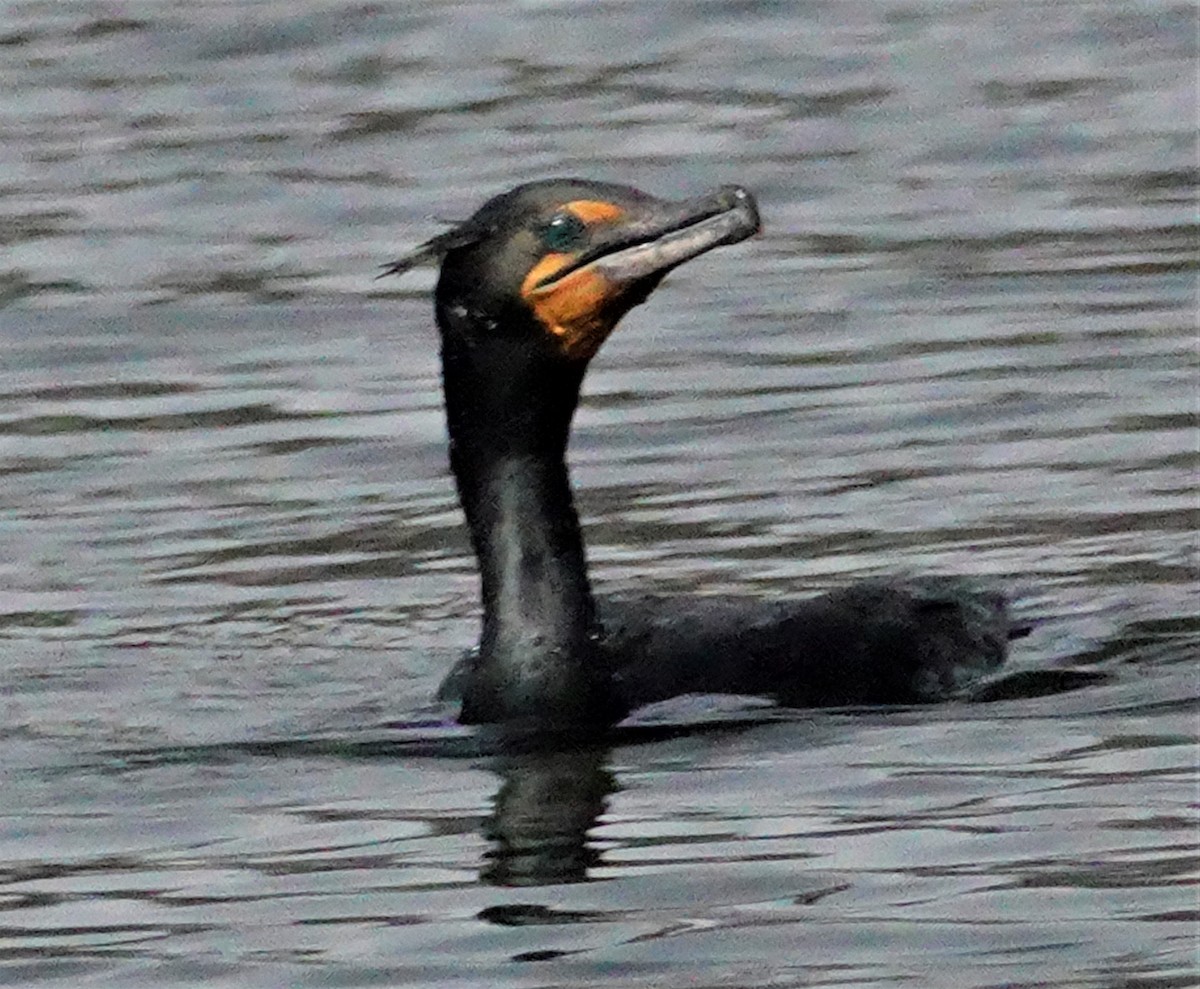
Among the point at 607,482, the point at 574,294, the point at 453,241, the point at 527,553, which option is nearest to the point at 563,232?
the point at 574,294

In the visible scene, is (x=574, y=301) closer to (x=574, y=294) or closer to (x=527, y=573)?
(x=574, y=294)

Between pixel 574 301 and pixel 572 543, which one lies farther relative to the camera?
pixel 572 543

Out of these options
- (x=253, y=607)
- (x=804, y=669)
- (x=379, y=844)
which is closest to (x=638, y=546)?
(x=253, y=607)

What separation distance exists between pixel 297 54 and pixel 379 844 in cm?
1104

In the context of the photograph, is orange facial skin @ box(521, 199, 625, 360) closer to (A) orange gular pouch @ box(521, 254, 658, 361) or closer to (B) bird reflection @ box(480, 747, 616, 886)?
(A) orange gular pouch @ box(521, 254, 658, 361)

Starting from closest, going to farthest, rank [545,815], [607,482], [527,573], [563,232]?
[545,815] < [563,232] < [527,573] < [607,482]

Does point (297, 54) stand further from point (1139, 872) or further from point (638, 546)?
point (1139, 872)

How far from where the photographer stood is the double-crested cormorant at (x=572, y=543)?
9875 millimetres

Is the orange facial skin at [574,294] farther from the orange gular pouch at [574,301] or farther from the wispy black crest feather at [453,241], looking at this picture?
the wispy black crest feather at [453,241]

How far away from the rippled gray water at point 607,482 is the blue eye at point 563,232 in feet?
3.84

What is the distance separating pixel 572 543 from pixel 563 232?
2.92ft

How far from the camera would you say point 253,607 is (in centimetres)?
1184

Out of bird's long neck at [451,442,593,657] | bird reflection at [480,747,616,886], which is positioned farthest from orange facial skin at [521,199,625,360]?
bird reflection at [480,747,616,886]

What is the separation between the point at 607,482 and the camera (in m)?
13.0
